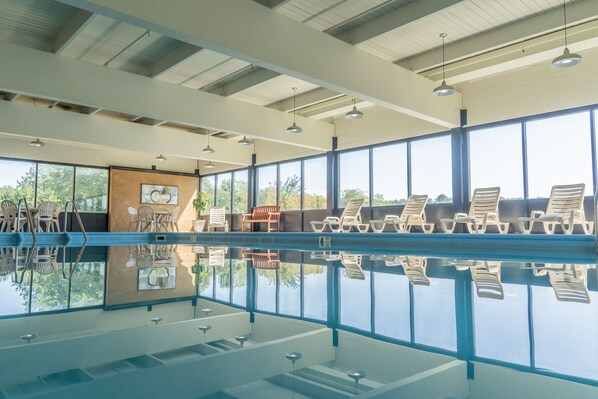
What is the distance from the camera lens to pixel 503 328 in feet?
3.91

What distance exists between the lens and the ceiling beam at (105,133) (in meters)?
8.66

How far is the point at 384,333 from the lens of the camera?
1.15m

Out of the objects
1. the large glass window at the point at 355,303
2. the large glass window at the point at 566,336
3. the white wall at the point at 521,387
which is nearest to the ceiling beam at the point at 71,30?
the large glass window at the point at 355,303

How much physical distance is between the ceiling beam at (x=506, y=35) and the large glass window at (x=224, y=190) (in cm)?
869

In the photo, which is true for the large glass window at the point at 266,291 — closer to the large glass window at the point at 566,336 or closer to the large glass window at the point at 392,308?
the large glass window at the point at 392,308

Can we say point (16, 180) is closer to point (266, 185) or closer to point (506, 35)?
point (266, 185)

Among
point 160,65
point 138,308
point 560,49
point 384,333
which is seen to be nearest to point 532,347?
point 384,333

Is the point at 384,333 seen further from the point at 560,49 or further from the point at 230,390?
the point at 560,49

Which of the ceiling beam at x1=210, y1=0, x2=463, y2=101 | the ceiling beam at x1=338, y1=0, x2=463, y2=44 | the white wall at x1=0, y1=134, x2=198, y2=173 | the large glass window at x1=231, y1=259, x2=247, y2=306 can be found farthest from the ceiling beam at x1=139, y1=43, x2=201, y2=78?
the white wall at x1=0, y1=134, x2=198, y2=173

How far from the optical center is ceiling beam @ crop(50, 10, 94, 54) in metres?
5.55

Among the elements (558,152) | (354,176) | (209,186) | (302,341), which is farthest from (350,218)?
(302,341)

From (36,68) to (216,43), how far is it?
11.1 ft

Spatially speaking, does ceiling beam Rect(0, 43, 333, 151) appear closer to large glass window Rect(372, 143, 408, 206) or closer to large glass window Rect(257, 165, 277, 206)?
large glass window Rect(372, 143, 408, 206)

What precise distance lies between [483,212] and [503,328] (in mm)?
6924
